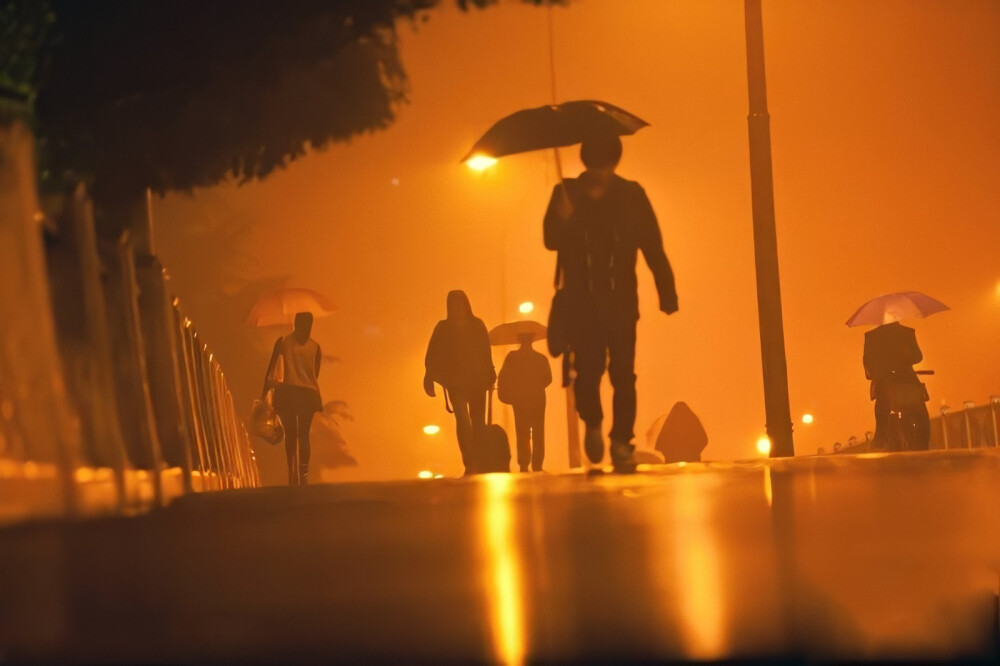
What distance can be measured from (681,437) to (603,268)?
28.4 feet

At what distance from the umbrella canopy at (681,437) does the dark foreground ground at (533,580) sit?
399 inches

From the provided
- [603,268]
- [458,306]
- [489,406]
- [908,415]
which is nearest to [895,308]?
[908,415]

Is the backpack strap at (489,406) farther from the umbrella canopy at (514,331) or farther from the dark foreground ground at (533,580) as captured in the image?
the dark foreground ground at (533,580)

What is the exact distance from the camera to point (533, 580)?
382 cm

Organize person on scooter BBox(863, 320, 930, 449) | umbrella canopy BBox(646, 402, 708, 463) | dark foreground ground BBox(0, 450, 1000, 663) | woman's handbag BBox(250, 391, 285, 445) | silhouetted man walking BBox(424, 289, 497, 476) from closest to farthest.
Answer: dark foreground ground BBox(0, 450, 1000, 663) → silhouetted man walking BBox(424, 289, 497, 476) → person on scooter BBox(863, 320, 930, 449) → woman's handbag BBox(250, 391, 285, 445) → umbrella canopy BBox(646, 402, 708, 463)

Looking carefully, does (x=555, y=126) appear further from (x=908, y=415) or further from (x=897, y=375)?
(x=908, y=415)

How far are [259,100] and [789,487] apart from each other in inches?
174

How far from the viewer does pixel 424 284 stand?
38.4 meters

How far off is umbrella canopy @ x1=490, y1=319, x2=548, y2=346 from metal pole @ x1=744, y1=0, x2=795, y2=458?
190 inches

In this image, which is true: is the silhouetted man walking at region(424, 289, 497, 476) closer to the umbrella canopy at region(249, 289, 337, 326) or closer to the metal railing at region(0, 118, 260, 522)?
the metal railing at region(0, 118, 260, 522)

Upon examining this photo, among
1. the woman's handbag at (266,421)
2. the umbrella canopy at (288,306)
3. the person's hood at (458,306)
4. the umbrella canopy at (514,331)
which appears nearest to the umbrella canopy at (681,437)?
the umbrella canopy at (514,331)

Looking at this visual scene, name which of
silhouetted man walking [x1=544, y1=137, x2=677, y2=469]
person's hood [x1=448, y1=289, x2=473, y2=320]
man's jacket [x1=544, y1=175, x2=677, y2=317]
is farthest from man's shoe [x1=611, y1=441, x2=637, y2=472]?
person's hood [x1=448, y1=289, x2=473, y2=320]

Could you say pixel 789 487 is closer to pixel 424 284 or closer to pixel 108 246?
pixel 108 246

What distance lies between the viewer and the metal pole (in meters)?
14.4
